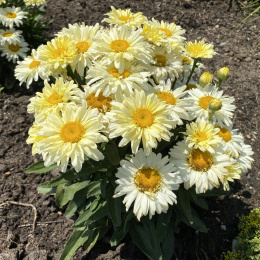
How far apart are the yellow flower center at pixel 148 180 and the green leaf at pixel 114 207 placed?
0.28 m

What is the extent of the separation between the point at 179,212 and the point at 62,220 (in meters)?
1.03

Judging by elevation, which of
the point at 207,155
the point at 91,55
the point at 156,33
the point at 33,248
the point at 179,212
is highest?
the point at 156,33

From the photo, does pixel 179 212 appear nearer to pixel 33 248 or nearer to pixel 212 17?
pixel 33 248

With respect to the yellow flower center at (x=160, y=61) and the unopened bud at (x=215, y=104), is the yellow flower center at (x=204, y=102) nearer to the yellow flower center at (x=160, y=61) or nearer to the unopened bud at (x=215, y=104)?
the unopened bud at (x=215, y=104)

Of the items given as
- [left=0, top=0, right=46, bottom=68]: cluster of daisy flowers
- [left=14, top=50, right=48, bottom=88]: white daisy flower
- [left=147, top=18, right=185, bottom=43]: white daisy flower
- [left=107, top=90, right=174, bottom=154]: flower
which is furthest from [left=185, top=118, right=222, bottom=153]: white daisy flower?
[left=0, top=0, right=46, bottom=68]: cluster of daisy flowers

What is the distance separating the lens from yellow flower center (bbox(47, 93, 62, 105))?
1705mm

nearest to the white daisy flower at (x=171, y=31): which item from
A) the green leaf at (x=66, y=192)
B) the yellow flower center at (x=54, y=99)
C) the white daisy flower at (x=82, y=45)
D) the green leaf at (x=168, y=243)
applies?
the white daisy flower at (x=82, y=45)

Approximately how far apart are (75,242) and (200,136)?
123 centimetres

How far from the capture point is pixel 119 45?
167 centimetres

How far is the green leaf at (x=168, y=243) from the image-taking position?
218 cm

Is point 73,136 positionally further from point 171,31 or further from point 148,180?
point 171,31

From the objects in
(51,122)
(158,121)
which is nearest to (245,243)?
(158,121)

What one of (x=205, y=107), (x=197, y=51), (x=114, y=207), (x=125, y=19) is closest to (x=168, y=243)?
(x=114, y=207)

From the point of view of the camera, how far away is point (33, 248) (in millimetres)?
2455
